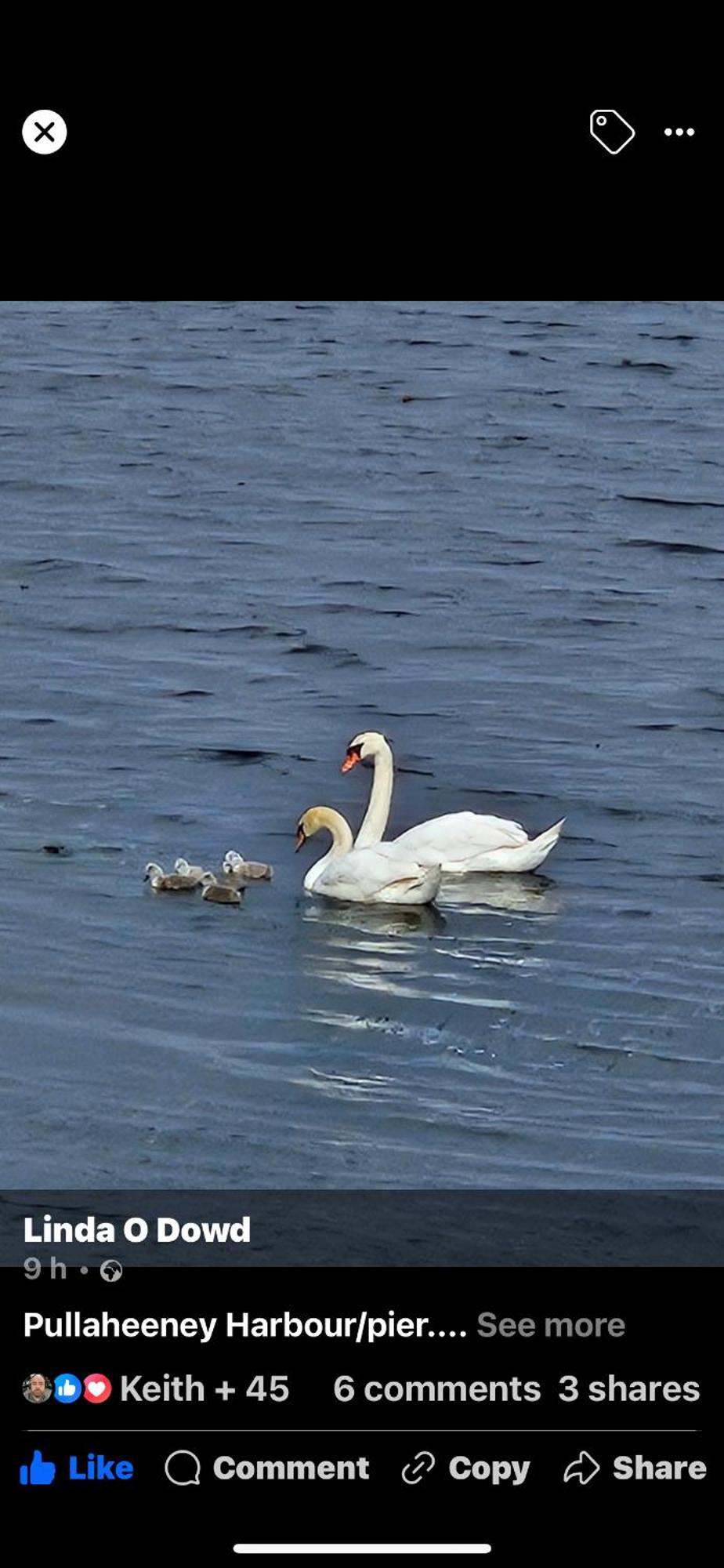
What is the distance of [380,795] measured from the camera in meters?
12.8

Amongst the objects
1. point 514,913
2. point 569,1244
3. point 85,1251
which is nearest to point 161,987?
point 514,913

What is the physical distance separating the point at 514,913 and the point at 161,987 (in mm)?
2066

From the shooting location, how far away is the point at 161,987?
1007 cm

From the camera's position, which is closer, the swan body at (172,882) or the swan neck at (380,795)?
the swan body at (172,882)
